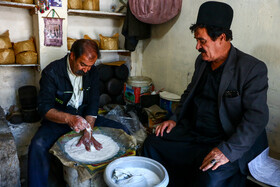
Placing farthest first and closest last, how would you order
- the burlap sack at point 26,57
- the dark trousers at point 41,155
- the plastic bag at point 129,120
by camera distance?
the burlap sack at point 26,57, the plastic bag at point 129,120, the dark trousers at point 41,155

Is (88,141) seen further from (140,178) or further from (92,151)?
(140,178)

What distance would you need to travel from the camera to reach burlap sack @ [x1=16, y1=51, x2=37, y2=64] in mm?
2950

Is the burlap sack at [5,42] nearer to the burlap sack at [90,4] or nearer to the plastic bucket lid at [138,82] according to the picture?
the burlap sack at [90,4]

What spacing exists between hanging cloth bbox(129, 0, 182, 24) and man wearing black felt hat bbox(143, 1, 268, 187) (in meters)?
1.18

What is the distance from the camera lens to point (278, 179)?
1.61 metres

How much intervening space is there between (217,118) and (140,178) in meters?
0.82

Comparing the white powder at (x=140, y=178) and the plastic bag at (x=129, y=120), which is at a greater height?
the white powder at (x=140, y=178)

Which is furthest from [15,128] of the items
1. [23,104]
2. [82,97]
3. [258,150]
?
[258,150]

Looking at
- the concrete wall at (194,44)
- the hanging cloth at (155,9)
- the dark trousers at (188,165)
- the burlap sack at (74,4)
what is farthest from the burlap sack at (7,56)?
the dark trousers at (188,165)

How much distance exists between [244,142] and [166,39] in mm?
2149

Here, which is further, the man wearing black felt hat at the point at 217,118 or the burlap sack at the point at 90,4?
the burlap sack at the point at 90,4

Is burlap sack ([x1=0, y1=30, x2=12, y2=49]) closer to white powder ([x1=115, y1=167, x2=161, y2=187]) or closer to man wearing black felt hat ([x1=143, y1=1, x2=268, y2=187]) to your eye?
man wearing black felt hat ([x1=143, y1=1, x2=268, y2=187])

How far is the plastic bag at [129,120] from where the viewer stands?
112 inches

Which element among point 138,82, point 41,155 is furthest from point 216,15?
point 138,82
